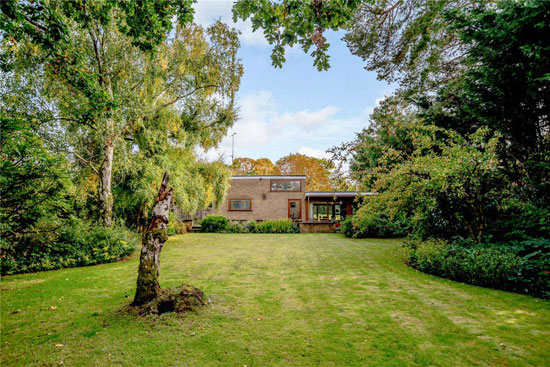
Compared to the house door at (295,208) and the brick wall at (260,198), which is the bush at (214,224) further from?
the house door at (295,208)

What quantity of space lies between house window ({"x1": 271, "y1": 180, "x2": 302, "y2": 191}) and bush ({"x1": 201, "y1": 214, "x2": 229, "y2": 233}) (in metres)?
6.93

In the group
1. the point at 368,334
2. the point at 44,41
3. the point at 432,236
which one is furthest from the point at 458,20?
the point at 44,41

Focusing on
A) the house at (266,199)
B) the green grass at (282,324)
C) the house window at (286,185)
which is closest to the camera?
the green grass at (282,324)

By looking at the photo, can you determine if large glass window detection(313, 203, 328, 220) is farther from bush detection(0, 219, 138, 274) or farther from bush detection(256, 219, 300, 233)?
bush detection(0, 219, 138, 274)

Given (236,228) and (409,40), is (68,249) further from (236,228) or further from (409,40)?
(409,40)

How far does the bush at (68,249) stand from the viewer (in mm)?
6680

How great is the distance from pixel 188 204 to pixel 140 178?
2442 millimetres

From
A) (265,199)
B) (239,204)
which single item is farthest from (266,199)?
(239,204)

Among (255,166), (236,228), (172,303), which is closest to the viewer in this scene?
(172,303)

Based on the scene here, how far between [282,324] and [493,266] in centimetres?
470

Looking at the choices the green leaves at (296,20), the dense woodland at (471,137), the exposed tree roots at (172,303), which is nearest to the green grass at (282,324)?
the exposed tree roots at (172,303)

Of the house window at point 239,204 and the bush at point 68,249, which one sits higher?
the house window at point 239,204

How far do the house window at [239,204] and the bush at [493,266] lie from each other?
1947 cm

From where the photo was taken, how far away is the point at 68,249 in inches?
295
